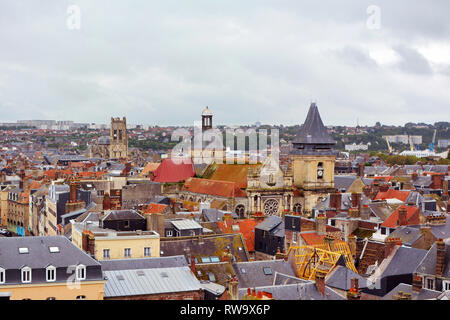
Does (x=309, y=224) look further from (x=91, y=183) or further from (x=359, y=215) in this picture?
(x=91, y=183)

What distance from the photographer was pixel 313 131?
96.6 meters

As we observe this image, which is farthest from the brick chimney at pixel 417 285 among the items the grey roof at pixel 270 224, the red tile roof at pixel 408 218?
the grey roof at pixel 270 224

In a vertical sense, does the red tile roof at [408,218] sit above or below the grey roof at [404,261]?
above

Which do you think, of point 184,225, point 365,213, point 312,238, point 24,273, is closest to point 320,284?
point 24,273

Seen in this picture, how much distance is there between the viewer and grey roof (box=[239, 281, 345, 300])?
32.3m

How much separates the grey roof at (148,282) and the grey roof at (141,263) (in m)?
1.41

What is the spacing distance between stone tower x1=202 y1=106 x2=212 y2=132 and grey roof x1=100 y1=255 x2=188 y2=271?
280 ft

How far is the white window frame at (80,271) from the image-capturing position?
32091mm

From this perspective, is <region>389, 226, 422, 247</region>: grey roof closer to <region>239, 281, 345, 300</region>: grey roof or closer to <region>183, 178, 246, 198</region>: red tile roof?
<region>239, 281, 345, 300</region>: grey roof

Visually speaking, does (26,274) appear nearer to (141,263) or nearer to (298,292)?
(141,263)

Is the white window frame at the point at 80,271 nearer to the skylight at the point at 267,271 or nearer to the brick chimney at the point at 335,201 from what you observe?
the skylight at the point at 267,271

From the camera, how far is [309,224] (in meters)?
54.5

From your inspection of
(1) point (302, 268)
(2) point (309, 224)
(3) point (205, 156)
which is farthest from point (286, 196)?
(1) point (302, 268)

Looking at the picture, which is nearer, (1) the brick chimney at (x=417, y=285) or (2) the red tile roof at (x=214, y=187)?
(1) the brick chimney at (x=417, y=285)
